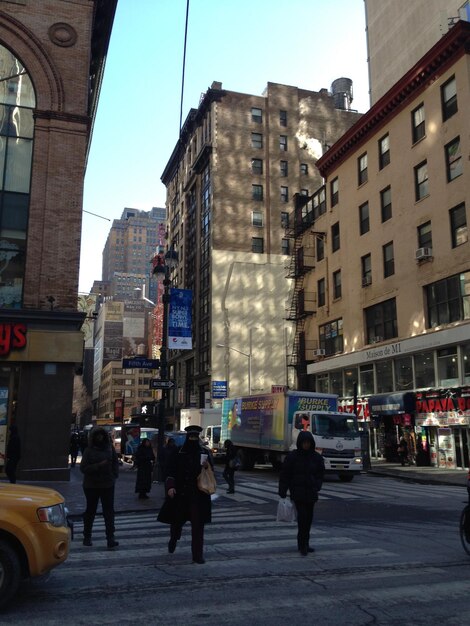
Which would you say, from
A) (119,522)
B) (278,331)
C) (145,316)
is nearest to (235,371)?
(278,331)

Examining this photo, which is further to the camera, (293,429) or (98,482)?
(293,429)

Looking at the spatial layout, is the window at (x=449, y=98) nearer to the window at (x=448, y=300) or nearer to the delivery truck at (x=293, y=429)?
the window at (x=448, y=300)

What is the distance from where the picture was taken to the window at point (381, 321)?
32469 millimetres

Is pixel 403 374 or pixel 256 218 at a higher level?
pixel 256 218

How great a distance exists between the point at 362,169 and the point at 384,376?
44.2ft

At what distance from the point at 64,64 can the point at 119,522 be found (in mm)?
17381

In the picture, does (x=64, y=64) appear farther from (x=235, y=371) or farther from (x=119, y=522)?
(x=235, y=371)

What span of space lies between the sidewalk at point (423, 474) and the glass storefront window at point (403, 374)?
414 centimetres

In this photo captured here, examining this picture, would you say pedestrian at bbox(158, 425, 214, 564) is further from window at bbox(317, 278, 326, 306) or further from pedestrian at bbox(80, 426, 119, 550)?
window at bbox(317, 278, 326, 306)

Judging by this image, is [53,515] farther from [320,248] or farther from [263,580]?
[320,248]

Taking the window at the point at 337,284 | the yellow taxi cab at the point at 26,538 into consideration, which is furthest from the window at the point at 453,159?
the yellow taxi cab at the point at 26,538

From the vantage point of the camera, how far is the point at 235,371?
56188 millimetres

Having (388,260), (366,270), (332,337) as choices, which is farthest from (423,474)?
(332,337)

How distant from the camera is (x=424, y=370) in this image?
29.5 metres
